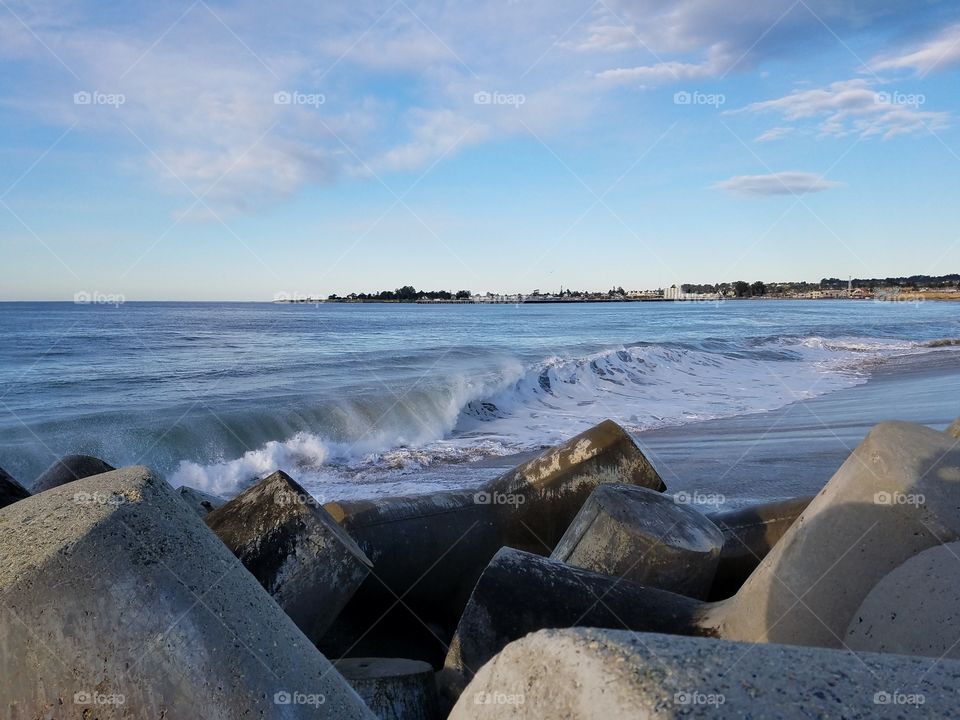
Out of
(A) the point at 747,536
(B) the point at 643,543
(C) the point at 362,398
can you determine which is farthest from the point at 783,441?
(C) the point at 362,398

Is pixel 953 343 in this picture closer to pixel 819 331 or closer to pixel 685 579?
pixel 819 331

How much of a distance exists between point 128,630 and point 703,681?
4.83 ft

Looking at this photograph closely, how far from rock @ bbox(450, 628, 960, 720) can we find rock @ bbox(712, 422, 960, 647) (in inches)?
55.1

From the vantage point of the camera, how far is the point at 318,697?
2.15 m

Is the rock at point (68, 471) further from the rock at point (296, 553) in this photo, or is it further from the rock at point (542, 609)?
the rock at point (542, 609)

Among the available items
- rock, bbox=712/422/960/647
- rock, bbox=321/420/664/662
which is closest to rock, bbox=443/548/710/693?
rock, bbox=712/422/960/647

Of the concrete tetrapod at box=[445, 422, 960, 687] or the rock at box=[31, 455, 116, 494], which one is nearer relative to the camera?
the concrete tetrapod at box=[445, 422, 960, 687]

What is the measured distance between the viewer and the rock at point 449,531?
4289 millimetres

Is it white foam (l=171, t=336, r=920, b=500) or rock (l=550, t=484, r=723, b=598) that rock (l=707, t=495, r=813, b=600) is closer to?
rock (l=550, t=484, r=723, b=598)

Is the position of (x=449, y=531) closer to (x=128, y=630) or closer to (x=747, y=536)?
(x=747, y=536)

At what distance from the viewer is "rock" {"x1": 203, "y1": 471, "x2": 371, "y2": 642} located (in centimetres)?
339

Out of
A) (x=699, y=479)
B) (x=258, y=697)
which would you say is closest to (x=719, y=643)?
(x=258, y=697)

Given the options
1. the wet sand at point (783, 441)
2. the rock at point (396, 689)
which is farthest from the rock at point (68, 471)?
the wet sand at point (783, 441)

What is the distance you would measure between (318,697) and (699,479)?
618cm
